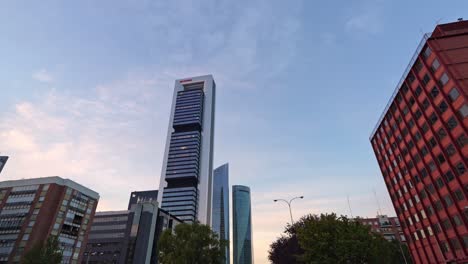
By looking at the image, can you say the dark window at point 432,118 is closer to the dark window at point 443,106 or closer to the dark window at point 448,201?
the dark window at point 443,106

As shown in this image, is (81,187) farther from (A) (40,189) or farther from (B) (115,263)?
(B) (115,263)

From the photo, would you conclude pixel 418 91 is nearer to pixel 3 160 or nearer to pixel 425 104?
pixel 425 104

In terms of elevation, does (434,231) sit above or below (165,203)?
below

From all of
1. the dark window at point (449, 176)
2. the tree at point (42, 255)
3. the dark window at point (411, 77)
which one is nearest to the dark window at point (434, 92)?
the dark window at point (411, 77)

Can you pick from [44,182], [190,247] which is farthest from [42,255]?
[44,182]

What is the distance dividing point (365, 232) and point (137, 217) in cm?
8976

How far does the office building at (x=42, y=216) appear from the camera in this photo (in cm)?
6600

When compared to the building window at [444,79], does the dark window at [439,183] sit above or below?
below

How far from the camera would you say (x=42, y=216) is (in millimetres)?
69125

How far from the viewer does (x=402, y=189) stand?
6234cm

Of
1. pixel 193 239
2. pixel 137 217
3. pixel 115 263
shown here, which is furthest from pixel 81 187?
pixel 193 239

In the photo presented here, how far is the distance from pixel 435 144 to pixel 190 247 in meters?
47.9

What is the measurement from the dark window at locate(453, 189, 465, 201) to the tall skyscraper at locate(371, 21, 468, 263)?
0.16 metres

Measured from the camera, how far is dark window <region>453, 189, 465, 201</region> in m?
41.8
